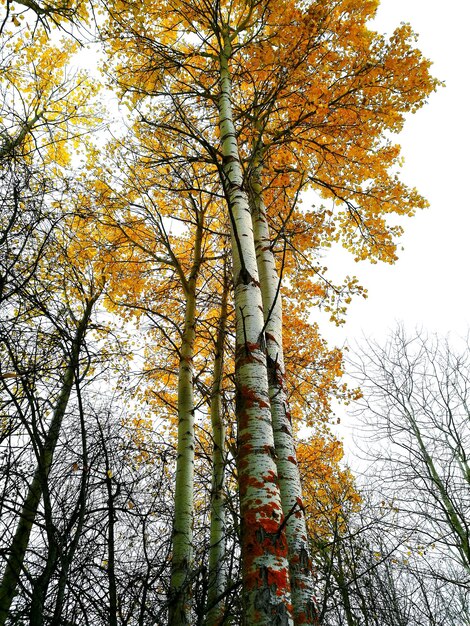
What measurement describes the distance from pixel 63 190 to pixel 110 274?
356 cm

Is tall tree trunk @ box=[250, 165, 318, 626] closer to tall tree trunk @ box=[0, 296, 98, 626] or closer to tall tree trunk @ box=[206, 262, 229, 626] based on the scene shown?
tall tree trunk @ box=[206, 262, 229, 626]

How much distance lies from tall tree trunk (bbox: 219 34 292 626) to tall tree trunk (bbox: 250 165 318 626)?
139 mm

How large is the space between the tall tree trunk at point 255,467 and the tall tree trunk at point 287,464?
5.5 inches

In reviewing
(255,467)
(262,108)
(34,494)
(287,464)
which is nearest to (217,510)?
(287,464)

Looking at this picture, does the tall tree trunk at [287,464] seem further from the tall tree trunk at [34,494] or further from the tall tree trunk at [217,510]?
the tall tree trunk at [34,494]

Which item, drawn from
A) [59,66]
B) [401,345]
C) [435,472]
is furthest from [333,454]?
[59,66]

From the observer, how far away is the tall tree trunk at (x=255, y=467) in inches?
60.0

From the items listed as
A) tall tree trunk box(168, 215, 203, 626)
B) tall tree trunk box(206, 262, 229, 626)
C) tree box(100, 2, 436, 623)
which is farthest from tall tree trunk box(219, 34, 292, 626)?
tall tree trunk box(168, 215, 203, 626)

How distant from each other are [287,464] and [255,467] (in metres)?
0.85

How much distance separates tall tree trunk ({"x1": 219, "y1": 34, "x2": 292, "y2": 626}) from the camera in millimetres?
1523

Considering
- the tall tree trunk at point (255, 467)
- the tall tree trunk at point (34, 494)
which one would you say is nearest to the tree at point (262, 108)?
the tall tree trunk at point (255, 467)

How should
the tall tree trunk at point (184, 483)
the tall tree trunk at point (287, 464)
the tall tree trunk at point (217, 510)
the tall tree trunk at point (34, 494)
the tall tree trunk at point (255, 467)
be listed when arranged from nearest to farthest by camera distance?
the tall tree trunk at point (34, 494) < the tall tree trunk at point (255, 467) < the tall tree trunk at point (287, 464) < the tall tree trunk at point (184, 483) < the tall tree trunk at point (217, 510)

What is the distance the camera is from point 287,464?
2.63 m

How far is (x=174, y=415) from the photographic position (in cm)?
838
